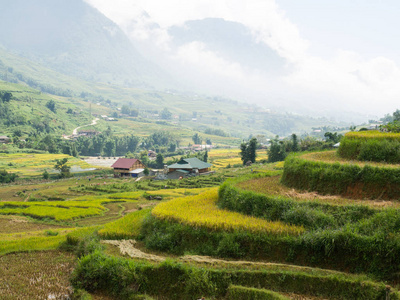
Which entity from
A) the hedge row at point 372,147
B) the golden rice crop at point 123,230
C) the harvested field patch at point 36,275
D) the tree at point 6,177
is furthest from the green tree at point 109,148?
the hedge row at point 372,147

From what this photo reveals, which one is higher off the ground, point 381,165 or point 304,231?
point 381,165

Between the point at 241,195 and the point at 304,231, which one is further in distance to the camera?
the point at 241,195

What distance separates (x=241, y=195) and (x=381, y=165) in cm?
621

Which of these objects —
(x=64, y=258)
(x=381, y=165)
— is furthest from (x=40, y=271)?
(x=381, y=165)

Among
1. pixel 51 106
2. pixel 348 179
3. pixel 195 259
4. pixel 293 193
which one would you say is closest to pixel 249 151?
pixel 293 193

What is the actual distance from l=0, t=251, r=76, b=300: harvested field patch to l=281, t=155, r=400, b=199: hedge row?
37.3 feet

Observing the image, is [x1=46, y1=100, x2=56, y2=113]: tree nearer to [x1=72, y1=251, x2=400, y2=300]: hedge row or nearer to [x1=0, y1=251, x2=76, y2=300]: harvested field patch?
[x1=0, y1=251, x2=76, y2=300]: harvested field patch

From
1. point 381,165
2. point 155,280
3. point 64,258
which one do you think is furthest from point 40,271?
point 381,165

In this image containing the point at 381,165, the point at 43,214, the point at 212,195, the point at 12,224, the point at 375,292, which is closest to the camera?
the point at 375,292

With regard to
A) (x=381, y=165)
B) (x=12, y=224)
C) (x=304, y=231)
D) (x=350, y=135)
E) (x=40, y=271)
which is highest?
(x=350, y=135)

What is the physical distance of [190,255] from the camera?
14.3 m

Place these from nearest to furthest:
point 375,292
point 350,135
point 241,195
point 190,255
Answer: point 375,292 → point 190,255 → point 241,195 → point 350,135

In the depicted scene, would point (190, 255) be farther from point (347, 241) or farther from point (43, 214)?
point (43, 214)

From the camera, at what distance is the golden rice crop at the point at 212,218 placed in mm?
13820
